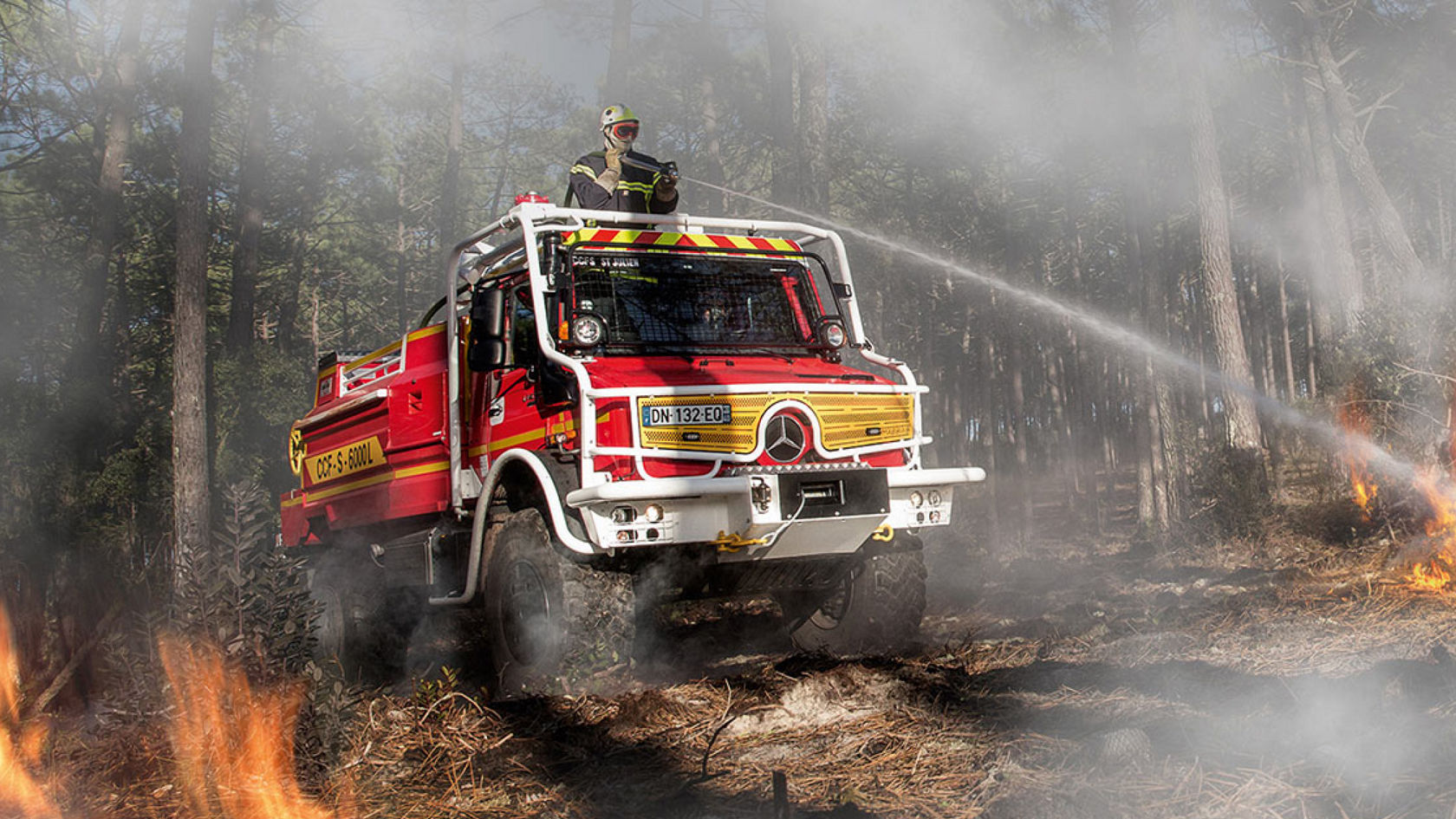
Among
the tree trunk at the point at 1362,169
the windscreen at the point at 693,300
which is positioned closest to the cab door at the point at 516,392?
the windscreen at the point at 693,300

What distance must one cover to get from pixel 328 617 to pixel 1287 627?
21.8 feet

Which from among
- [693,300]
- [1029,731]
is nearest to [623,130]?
[693,300]

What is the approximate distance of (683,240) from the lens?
23.6ft

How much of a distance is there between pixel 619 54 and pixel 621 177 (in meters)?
15.7

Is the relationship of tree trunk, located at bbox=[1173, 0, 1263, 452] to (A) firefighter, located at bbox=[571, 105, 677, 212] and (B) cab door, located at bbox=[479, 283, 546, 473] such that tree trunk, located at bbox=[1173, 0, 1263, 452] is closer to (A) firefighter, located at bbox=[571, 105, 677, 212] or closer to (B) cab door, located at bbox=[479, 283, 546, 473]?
(A) firefighter, located at bbox=[571, 105, 677, 212]

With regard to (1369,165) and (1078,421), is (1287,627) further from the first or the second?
(1078,421)

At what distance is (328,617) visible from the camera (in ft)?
28.2

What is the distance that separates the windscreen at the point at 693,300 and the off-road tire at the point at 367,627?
2936 millimetres

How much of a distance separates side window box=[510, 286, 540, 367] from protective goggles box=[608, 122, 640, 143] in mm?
1555

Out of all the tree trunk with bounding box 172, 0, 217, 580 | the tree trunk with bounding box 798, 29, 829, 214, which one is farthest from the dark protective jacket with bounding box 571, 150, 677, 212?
the tree trunk with bounding box 172, 0, 217, 580

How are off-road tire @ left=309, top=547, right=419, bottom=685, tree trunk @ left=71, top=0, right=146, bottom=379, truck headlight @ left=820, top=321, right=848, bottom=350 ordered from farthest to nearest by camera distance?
tree trunk @ left=71, top=0, right=146, bottom=379, off-road tire @ left=309, top=547, right=419, bottom=685, truck headlight @ left=820, top=321, right=848, bottom=350

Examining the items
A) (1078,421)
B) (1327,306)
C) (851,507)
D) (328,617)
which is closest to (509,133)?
(1078,421)

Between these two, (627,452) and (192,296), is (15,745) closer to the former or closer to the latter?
(627,452)

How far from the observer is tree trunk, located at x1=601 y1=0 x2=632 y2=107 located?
22234 mm
